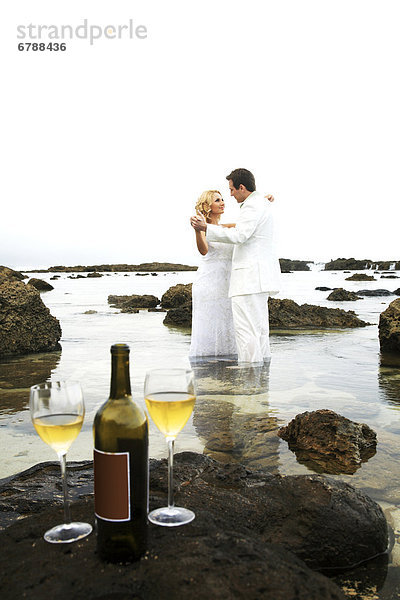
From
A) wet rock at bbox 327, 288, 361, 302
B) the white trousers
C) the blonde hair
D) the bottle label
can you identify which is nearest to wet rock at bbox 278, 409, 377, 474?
the bottle label

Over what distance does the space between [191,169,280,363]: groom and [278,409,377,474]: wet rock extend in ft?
10.3

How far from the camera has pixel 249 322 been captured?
6.93 meters

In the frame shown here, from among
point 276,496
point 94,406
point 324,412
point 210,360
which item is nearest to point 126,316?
point 210,360

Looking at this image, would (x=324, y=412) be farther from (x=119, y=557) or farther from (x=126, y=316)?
(x=126, y=316)

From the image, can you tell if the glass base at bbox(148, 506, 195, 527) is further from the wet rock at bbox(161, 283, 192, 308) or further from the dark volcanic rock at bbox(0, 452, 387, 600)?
the wet rock at bbox(161, 283, 192, 308)

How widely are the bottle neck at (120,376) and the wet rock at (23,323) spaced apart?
696 centimetres

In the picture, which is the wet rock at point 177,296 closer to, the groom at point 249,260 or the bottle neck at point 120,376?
the groom at point 249,260

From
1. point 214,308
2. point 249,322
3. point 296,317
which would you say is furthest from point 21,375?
point 296,317

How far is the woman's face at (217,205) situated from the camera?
7.15 meters

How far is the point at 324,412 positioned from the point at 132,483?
2.60 metres

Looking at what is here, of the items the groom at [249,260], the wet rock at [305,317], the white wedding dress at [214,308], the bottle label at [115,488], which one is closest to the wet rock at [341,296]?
the wet rock at [305,317]

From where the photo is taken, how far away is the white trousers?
690 centimetres

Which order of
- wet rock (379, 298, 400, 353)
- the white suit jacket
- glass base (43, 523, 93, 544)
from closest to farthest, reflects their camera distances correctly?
glass base (43, 523, 93, 544) → the white suit jacket → wet rock (379, 298, 400, 353)

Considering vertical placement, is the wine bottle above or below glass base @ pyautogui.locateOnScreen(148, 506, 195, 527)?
above
